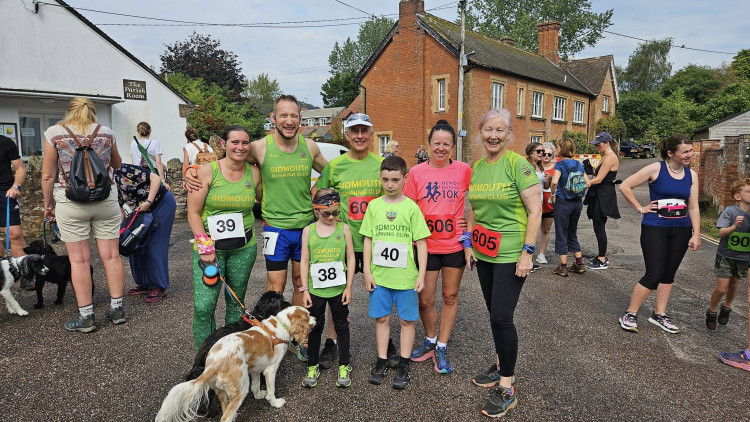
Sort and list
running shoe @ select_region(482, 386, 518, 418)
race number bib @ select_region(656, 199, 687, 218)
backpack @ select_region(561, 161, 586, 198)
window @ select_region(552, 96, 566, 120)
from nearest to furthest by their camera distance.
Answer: running shoe @ select_region(482, 386, 518, 418)
race number bib @ select_region(656, 199, 687, 218)
backpack @ select_region(561, 161, 586, 198)
window @ select_region(552, 96, 566, 120)

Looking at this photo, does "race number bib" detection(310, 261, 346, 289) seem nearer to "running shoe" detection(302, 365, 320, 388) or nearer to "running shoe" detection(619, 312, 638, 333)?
"running shoe" detection(302, 365, 320, 388)

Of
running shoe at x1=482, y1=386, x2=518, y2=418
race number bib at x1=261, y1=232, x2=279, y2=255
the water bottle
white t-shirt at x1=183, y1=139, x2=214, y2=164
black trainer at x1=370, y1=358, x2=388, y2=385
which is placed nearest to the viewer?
running shoe at x1=482, y1=386, x2=518, y2=418

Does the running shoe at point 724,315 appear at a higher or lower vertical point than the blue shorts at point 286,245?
lower

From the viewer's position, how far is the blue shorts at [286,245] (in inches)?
137

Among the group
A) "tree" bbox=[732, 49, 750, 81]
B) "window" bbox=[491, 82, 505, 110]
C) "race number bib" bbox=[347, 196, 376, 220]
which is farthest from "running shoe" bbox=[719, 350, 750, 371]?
"tree" bbox=[732, 49, 750, 81]

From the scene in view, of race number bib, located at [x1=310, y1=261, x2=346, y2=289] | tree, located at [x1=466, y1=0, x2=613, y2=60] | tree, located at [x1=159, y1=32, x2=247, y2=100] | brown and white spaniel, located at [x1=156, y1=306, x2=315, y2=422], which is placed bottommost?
brown and white spaniel, located at [x1=156, y1=306, x2=315, y2=422]

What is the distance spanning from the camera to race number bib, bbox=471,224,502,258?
304 centimetres

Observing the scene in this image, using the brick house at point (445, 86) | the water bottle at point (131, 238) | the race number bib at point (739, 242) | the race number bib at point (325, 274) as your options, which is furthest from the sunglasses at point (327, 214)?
the brick house at point (445, 86)

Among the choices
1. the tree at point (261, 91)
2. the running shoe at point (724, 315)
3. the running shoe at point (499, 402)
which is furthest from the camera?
the tree at point (261, 91)

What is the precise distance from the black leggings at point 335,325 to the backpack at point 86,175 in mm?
2452

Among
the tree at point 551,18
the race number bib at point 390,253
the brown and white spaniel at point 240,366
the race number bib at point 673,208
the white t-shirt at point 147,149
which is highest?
the tree at point 551,18

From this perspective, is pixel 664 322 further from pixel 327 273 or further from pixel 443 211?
pixel 327 273

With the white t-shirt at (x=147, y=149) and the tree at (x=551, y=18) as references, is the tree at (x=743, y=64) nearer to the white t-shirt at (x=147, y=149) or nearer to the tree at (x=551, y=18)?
the tree at (x=551, y=18)

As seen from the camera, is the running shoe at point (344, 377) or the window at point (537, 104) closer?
the running shoe at point (344, 377)
